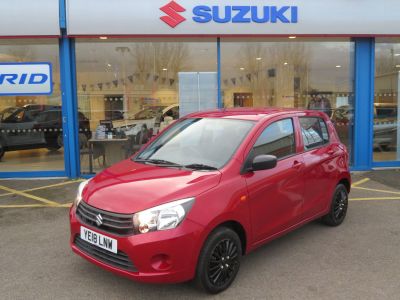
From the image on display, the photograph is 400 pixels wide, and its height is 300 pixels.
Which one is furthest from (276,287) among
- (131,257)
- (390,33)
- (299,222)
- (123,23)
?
(390,33)

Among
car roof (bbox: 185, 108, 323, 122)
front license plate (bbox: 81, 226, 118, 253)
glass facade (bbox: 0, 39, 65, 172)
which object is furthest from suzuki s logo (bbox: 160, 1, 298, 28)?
front license plate (bbox: 81, 226, 118, 253)

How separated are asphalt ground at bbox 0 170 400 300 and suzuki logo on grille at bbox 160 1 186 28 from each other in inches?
175

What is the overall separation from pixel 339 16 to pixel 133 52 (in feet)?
15.0

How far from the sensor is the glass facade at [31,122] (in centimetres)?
872

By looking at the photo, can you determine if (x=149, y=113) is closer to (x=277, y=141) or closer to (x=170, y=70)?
(x=170, y=70)

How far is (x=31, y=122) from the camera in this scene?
917 centimetres

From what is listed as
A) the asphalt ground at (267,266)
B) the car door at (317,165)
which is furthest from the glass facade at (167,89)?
the car door at (317,165)

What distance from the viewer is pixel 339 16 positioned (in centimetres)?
859

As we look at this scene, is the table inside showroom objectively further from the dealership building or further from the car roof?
the car roof

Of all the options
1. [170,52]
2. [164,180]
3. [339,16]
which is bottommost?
[164,180]

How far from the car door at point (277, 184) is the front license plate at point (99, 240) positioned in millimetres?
1293

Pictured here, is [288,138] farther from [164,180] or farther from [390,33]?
[390,33]

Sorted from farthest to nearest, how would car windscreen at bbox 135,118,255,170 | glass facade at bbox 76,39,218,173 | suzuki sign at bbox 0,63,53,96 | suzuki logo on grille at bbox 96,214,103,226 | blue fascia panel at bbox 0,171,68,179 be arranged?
1. glass facade at bbox 76,39,218,173
2. blue fascia panel at bbox 0,171,68,179
3. suzuki sign at bbox 0,63,53,96
4. car windscreen at bbox 135,118,255,170
5. suzuki logo on grille at bbox 96,214,103,226

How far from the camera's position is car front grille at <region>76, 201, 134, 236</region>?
3.23 m
